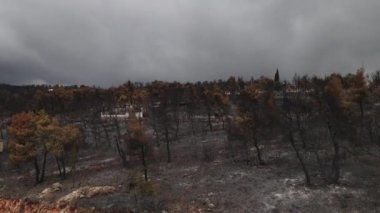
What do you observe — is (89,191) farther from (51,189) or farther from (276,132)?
(276,132)

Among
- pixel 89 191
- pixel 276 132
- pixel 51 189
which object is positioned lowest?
pixel 51 189

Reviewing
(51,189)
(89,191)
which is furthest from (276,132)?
(51,189)

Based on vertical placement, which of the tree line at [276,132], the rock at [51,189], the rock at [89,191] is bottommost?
the rock at [51,189]

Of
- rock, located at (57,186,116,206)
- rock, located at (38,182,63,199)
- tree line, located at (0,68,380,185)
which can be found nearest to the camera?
rock, located at (57,186,116,206)

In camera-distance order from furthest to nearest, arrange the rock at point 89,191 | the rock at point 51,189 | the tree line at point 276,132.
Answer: the rock at point 51,189
the tree line at point 276,132
the rock at point 89,191

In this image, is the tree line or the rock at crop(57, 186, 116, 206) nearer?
the rock at crop(57, 186, 116, 206)

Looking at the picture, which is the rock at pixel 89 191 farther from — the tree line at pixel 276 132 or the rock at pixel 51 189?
the tree line at pixel 276 132

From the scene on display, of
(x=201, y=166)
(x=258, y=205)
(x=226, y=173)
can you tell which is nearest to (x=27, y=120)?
(x=201, y=166)

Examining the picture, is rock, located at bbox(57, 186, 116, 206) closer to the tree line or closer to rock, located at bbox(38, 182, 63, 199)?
rock, located at bbox(38, 182, 63, 199)

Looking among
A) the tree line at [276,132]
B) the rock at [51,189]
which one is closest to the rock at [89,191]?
the rock at [51,189]

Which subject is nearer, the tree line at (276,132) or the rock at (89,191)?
the rock at (89,191)

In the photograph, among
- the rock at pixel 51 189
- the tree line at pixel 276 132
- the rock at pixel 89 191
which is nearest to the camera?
the rock at pixel 89 191


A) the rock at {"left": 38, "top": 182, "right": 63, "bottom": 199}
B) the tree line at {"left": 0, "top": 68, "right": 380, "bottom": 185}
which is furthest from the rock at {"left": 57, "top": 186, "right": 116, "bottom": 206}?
the tree line at {"left": 0, "top": 68, "right": 380, "bottom": 185}

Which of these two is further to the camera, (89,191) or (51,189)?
(51,189)
